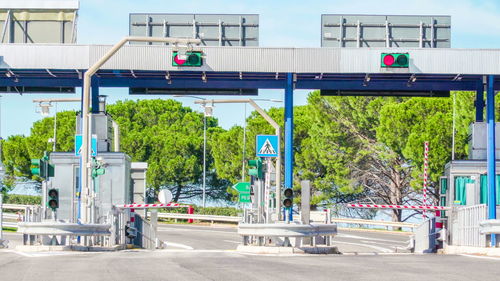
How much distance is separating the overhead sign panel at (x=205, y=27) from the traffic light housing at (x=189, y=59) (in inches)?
156

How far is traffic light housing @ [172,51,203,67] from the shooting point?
31.4 meters

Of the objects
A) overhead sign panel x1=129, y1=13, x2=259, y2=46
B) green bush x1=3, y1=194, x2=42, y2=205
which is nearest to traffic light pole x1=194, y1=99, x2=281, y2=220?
overhead sign panel x1=129, y1=13, x2=259, y2=46

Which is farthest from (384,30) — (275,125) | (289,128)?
(289,128)

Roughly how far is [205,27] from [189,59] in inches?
182

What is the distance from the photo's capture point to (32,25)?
35750 mm

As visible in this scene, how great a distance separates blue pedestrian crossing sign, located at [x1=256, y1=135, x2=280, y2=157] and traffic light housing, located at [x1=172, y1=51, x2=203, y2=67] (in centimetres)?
385

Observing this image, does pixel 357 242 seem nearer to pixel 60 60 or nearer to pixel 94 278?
pixel 60 60

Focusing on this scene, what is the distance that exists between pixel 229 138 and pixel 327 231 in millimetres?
58032

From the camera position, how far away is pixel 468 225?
27.4 metres

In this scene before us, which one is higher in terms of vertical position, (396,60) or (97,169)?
(396,60)

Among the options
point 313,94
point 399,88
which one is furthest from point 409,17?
point 313,94

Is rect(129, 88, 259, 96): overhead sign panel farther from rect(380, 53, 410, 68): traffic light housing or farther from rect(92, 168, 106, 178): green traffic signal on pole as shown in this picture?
rect(92, 168, 106, 178): green traffic signal on pole

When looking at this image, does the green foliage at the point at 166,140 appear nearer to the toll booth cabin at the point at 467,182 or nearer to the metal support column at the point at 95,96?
the metal support column at the point at 95,96

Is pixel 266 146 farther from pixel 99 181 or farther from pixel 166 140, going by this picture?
pixel 166 140
